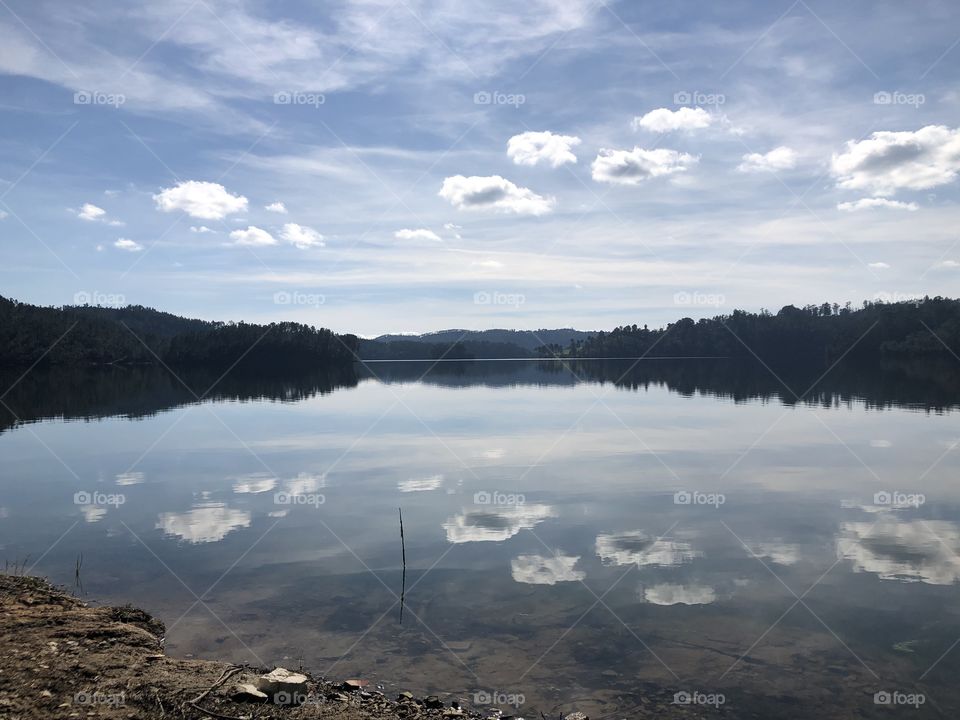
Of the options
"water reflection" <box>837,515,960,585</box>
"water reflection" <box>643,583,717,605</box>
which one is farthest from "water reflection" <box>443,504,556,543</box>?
"water reflection" <box>837,515,960,585</box>

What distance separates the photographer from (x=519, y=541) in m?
24.6

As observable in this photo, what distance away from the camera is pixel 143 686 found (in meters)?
11.7

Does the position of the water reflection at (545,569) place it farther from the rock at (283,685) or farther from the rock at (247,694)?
the rock at (247,694)

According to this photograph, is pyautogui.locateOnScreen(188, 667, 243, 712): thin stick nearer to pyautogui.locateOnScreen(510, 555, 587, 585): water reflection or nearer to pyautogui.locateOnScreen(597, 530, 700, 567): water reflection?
pyautogui.locateOnScreen(510, 555, 587, 585): water reflection

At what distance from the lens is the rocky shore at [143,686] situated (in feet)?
35.9

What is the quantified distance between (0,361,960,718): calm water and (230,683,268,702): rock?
3.11 meters

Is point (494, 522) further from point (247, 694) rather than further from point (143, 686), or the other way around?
point (143, 686)

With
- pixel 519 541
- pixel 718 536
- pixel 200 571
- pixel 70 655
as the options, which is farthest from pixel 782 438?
pixel 70 655

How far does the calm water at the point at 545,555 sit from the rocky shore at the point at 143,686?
130 centimetres

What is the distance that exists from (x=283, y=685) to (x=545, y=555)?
41.3 feet

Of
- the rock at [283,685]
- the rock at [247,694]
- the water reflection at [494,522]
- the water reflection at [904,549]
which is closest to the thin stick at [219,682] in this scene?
the rock at [247,694]

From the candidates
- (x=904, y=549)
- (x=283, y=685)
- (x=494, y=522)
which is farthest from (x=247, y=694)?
(x=904, y=549)

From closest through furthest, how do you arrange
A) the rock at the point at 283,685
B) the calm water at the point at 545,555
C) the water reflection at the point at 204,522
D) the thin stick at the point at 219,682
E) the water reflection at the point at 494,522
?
the thin stick at the point at 219,682, the rock at the point at 283,685, the calm water at the point at 545,555, the water reflection at the point at 494,522, the water reflection at the point at 204,522

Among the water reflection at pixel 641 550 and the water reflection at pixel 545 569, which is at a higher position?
the water reflection at pixel 641 550
